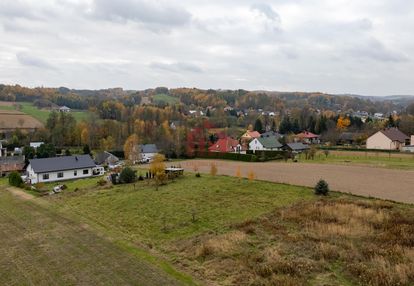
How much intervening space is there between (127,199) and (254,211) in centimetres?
959

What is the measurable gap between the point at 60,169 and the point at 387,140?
51.4 meters

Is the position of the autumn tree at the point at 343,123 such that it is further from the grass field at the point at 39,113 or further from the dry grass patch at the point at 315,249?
the dry grass patch at the point at 315,249

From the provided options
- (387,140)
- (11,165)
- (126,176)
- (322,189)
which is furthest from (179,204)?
(387,140)

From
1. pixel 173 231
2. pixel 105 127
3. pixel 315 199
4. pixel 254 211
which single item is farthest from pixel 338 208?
pixel 105 127

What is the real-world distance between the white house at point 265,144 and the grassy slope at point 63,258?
4795 centimetres

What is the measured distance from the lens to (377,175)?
108 feet

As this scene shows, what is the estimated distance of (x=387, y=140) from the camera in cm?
6103

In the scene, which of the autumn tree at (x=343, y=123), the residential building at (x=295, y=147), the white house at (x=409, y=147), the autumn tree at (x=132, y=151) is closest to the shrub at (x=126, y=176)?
the autumn tree at (x=132, y=151)

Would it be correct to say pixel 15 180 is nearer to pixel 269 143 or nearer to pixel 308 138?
pixel 269 143

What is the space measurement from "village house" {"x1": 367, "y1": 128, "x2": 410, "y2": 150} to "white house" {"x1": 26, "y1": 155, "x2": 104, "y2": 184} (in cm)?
4677

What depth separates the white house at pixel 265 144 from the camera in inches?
2571

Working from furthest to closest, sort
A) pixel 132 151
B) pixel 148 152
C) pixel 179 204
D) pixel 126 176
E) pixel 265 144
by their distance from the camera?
pixel 265 144 < pixel 148 152 < pixel 132 151 < pixel 126 176 < pixel 179 204

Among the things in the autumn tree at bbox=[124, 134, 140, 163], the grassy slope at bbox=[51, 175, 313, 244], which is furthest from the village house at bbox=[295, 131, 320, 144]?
the grassy slope at bbox=[51, 175, 313, 244]

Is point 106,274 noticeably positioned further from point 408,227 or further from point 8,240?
point 408,227
